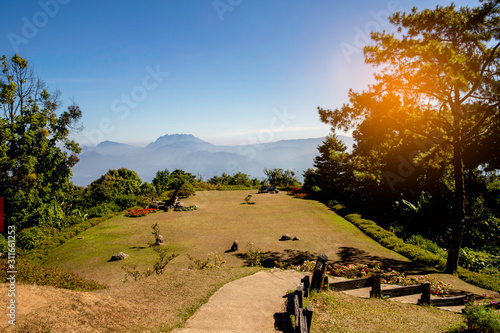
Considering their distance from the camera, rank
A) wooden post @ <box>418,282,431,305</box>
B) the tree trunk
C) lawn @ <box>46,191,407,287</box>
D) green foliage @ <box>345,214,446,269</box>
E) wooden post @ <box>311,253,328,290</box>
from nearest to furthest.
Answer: wooden post @ <box>418,282,431,305</box> → wooden post @ <box>311,253,328,290</box> → the tree trunk → green foliage @ <box>345,214,446,269</box> → lawn @ <box>46,191,407,287</box>

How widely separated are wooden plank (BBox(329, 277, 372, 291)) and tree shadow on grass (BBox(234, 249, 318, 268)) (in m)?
3.80

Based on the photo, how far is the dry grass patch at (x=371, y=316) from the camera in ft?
18.7

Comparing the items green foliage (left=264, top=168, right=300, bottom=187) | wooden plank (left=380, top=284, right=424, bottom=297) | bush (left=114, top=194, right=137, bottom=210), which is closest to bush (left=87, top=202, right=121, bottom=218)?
bush (left=114, top=194, right=137, bottom=210)

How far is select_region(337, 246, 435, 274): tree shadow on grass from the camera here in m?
11.2

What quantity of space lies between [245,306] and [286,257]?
5888 millimetres

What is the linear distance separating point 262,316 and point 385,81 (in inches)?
445

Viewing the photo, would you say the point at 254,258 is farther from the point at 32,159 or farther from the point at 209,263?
the point at 32,159

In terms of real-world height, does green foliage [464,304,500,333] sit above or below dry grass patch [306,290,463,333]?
above

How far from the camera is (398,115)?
38.0 ft

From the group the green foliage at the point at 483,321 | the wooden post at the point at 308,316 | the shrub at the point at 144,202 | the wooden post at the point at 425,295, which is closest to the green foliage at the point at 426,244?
the wooden post at the point at 425,295

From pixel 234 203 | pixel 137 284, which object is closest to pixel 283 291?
pixel 137 284

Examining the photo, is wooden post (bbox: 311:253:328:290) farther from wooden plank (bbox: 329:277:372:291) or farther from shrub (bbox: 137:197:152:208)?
shrub (bbox: 137:197:152:208)

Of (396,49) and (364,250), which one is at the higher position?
(396,49)

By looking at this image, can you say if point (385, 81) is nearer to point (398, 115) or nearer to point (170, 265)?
point (398, 115)
